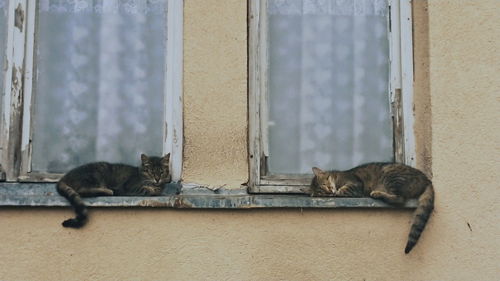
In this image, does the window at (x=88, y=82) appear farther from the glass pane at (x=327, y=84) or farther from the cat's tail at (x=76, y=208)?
the glass pane at (x=327, y=84)

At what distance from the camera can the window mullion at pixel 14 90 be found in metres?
4.02

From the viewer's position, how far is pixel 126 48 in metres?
4.18

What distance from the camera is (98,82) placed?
4.14m

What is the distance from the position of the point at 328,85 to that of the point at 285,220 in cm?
98

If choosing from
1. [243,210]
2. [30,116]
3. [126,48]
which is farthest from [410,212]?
[30,116]

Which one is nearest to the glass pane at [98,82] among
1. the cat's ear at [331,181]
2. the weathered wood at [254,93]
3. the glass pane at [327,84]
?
the weathered wood at [254,93]

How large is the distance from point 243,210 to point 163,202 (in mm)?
495

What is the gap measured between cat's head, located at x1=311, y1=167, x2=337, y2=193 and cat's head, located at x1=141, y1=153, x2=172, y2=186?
95 centimetres

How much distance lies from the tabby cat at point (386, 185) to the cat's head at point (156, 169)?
95cm

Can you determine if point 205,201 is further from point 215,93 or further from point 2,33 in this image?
point 2,33

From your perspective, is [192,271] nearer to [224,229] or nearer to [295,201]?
[224,229]

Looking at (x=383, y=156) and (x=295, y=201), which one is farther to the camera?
(x=383, y=156)

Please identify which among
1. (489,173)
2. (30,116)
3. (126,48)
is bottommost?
(489,173)

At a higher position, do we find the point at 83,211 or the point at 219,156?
the point at 219,156
